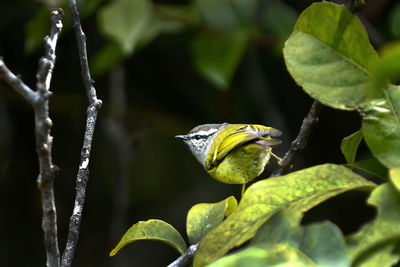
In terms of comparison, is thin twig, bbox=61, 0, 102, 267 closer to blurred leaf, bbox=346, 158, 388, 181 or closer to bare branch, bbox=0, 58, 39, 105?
bare branch, bbox=0, 58, 39, 105

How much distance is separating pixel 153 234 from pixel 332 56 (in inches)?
19.1

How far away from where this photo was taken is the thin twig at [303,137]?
3.25 feet

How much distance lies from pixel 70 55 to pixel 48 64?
284 cm

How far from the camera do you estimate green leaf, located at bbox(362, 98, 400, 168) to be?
914 mm

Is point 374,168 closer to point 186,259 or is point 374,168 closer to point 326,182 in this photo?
point 326,182

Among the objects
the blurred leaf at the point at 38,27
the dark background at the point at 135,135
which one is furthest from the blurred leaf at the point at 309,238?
the dark background at the point at 135,135

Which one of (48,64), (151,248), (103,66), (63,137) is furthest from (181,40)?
(48,64)

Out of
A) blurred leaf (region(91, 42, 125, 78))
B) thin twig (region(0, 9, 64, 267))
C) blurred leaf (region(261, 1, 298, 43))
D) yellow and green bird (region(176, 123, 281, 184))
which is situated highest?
thin twig (region(0, 9, 64, 267))

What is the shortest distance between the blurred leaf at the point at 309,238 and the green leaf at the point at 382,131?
24cm

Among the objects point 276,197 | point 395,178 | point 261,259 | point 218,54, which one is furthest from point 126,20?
point 261,259

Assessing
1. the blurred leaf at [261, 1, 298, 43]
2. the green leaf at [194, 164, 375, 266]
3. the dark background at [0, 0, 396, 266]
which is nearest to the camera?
the green leaf at [194, 164, 375, 266]

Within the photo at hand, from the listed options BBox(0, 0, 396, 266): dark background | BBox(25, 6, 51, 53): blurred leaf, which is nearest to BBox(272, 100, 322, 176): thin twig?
BBox(25, 6, 51, 53): blurred leaf

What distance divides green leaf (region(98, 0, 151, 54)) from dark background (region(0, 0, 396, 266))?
0.80 meters

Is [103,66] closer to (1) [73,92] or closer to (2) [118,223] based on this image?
(1) [73,92]
